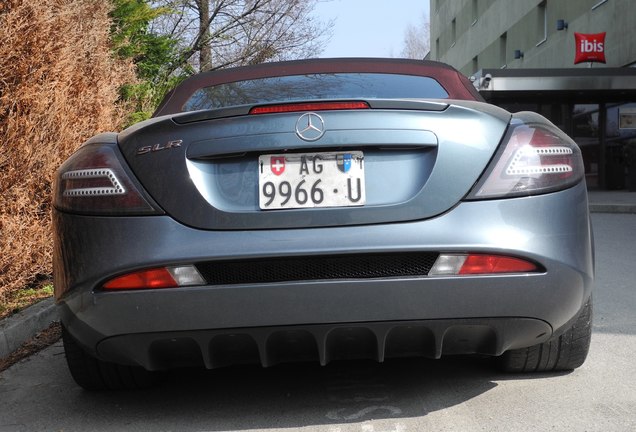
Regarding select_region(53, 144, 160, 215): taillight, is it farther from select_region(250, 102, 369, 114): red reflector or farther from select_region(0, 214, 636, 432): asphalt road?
select_region(0, 214, 636, 432): asphalt road

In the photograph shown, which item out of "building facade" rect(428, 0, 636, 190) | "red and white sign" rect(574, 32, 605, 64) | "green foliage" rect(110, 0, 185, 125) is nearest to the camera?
"green foliage" rect(110, 0, 185, 125)

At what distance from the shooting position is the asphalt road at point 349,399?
2.83 m

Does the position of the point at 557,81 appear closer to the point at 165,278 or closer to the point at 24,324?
the point at 24,324

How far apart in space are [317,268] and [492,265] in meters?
0.57

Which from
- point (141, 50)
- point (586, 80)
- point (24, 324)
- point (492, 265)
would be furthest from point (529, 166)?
point (586, 80)

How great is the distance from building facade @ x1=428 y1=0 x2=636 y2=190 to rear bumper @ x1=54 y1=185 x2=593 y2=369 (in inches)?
709

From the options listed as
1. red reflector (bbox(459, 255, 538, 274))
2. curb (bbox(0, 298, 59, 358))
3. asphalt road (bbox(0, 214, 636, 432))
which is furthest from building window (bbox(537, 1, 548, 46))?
red reflector (bbox(459, 255, 538, 274))

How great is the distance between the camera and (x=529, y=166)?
2.77m

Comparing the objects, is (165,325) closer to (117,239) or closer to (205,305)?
(205,305)

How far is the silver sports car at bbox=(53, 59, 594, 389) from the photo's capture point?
104 inches

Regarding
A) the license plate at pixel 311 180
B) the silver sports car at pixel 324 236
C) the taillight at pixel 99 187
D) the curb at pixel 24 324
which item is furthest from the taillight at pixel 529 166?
the curb at pixel 24 324

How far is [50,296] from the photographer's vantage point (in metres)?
5.46

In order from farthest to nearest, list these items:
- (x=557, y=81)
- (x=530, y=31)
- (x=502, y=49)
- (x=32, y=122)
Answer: (x=502, y=49)
(x=530, y=31)
(x=557, y=81)
(x=32, y=122)

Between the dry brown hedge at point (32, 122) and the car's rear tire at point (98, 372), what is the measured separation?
6.38 feet
